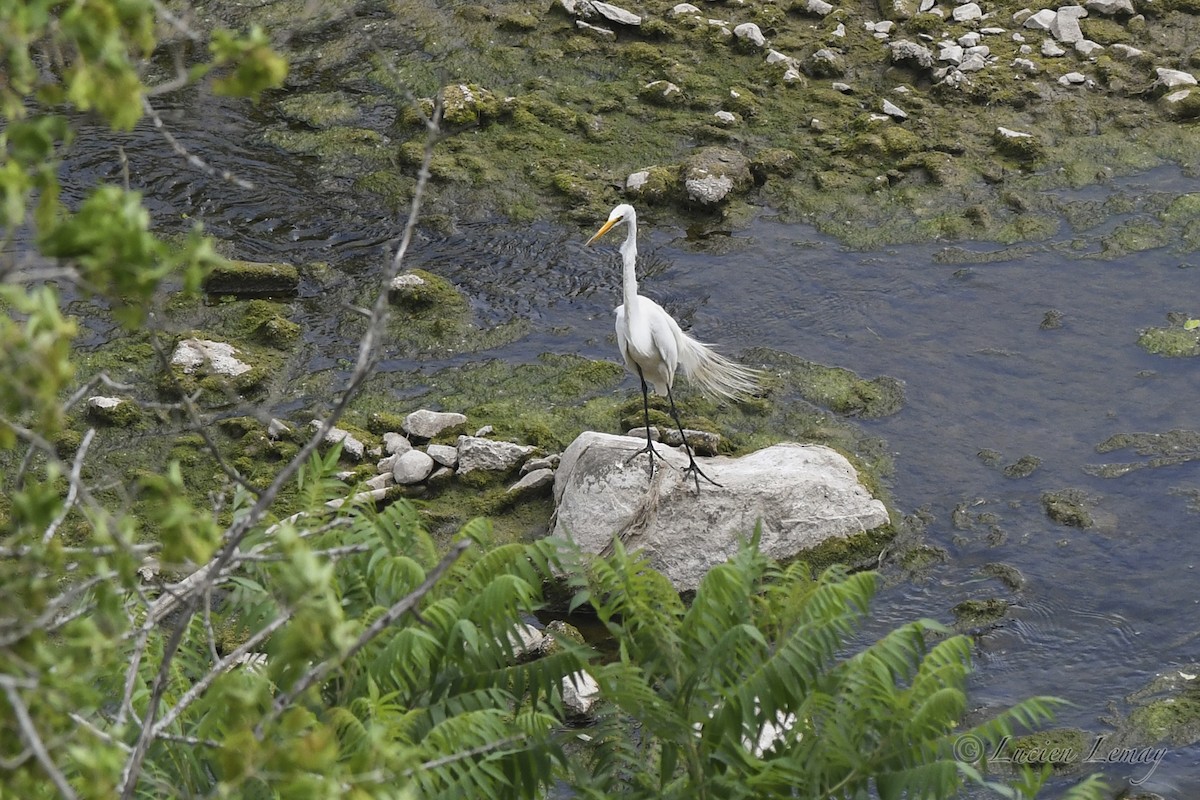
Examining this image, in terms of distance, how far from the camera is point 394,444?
8484 mm

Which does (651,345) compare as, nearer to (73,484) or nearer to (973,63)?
(73,484)

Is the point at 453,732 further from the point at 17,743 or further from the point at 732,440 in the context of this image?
the point at 732,440

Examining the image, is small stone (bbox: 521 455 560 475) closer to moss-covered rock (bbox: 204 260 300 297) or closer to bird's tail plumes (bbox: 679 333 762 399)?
bird's tail plumes (bbox: 679 333 762 399)

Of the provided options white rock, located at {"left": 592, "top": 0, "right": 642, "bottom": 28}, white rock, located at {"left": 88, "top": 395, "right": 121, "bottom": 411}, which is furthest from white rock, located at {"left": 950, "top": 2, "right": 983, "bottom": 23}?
white rock, located at {"left": 88, "top": 395, "right": 121, "bottom": 411}

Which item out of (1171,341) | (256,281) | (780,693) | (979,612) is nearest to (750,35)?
(1171,341)

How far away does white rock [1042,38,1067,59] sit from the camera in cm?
1228

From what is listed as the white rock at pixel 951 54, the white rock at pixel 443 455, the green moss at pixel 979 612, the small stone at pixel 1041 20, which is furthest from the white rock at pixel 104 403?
the small stone at pixel 1041 20

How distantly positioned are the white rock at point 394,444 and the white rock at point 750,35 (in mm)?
6481

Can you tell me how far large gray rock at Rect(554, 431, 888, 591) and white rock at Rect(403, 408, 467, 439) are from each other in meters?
1.18

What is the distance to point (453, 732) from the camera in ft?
12.5

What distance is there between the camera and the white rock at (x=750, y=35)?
42.4 ft

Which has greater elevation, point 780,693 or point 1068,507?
point 780,693

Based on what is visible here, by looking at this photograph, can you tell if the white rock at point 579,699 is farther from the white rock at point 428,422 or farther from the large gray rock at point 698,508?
the white rock at point 428,422

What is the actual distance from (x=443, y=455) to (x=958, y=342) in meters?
3.94
